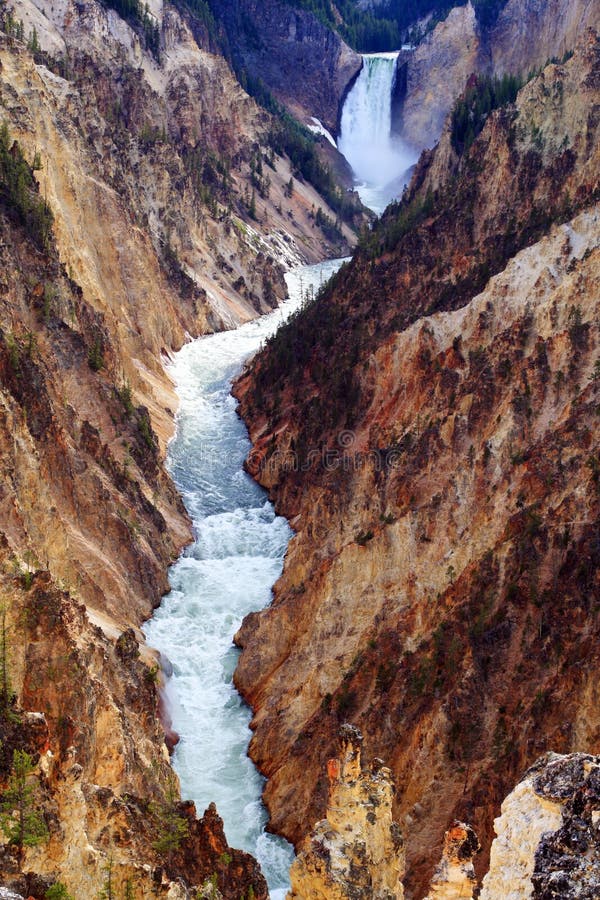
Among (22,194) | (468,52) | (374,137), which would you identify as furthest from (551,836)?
(374,137)

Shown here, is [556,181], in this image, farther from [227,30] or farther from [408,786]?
[227,30]

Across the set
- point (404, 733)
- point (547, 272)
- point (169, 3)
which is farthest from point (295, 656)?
point (169, 3)

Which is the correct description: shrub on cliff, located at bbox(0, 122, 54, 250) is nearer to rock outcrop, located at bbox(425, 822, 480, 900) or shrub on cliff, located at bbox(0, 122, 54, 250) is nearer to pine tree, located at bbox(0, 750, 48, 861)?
pine tree, located at bbox(0, 750, 48, 861)

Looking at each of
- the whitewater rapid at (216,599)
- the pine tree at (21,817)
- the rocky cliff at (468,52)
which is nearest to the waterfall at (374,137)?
the rocky cliff at (468,52)

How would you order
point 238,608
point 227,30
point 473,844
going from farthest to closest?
point 227,30 < point 238,608 < point 473,844

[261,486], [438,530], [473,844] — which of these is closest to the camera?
[473,844]

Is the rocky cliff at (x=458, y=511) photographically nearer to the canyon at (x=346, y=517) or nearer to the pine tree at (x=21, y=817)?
the canyon at (x=346, y=517)

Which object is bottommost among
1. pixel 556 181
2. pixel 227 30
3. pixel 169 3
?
pixel 556 181
